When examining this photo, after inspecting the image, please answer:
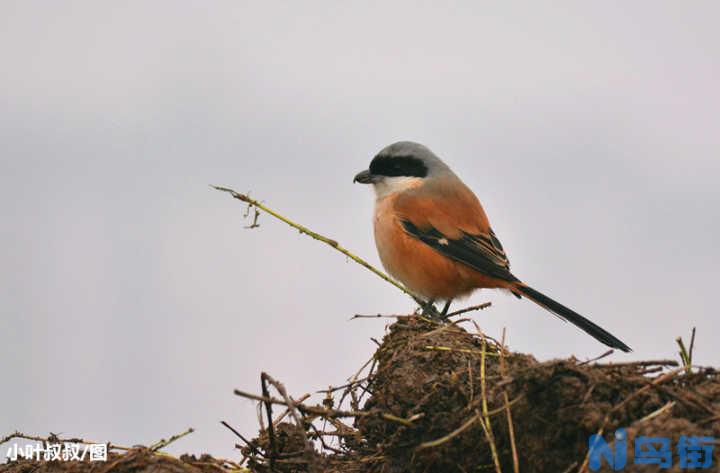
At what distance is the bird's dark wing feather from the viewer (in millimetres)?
6695

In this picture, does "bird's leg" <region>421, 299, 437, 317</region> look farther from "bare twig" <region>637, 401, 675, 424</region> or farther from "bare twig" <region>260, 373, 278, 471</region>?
"bare twig" <region>637, 401, 675, 424</region>

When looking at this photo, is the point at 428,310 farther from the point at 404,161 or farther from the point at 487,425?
the point at 487,425

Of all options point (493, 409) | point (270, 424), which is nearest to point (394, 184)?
point (270, 424)

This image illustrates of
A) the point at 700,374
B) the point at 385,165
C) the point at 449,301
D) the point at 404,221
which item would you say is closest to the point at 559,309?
the point at 449,301

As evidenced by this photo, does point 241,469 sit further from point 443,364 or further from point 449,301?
point 449,301

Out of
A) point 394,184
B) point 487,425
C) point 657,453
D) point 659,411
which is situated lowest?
point 657,453

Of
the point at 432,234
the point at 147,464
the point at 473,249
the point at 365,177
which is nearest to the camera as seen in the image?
the point at 147,464

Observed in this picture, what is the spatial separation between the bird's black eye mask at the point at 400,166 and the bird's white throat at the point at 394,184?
0.03m

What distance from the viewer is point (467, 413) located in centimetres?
413

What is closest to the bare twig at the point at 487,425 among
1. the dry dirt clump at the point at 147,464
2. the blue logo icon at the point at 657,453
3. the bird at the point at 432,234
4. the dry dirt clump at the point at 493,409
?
the dry dirt clump at the point at 493,409

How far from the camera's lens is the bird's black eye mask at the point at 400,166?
748 centimetres

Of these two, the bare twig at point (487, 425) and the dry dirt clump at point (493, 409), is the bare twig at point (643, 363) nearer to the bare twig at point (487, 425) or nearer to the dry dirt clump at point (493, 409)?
the dry dirt clump at point (493, 409)

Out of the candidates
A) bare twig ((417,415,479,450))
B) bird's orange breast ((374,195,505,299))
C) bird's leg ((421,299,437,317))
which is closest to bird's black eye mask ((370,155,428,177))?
bird's orange breast ((374,195,505,299))

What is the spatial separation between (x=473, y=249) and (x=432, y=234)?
0.34m
